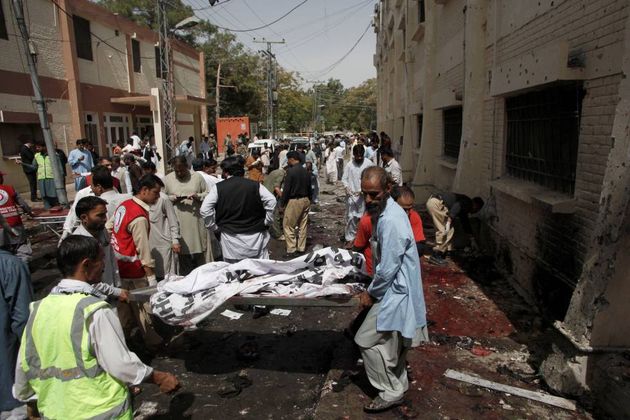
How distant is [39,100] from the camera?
1048 cm

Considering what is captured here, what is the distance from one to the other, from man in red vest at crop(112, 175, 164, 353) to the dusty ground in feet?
1.89

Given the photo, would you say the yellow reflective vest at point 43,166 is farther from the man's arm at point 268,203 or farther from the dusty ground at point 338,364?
the man's arm at point 268,203

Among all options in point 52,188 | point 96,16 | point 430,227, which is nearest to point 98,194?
point 430,227

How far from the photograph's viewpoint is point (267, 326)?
5.23 meters

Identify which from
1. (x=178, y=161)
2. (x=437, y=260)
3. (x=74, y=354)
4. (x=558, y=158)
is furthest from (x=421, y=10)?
(x=74, y=354)

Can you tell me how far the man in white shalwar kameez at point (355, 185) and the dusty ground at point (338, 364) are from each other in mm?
1869

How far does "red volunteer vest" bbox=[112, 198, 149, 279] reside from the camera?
4160 mm

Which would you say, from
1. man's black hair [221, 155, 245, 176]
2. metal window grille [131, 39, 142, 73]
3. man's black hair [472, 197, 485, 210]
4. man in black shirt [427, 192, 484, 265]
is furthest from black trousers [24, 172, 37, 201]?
man's black hair [472, 197, 485, 210]

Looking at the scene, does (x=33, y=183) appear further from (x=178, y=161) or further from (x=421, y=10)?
(x=421, y=10)

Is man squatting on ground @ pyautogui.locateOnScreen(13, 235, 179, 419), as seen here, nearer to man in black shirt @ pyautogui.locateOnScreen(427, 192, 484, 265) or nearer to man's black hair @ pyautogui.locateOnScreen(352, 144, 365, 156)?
man's black hair @ pyautogui.locateOnScreen(352, 144, 365, 156)

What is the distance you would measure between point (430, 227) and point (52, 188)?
960 centimetres

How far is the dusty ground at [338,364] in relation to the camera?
3.52m

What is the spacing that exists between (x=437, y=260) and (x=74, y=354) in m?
6.14

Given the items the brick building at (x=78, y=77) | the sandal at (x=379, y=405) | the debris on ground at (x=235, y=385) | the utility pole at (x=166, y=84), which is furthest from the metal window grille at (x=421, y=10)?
the sandal at (x=379, y=405)
